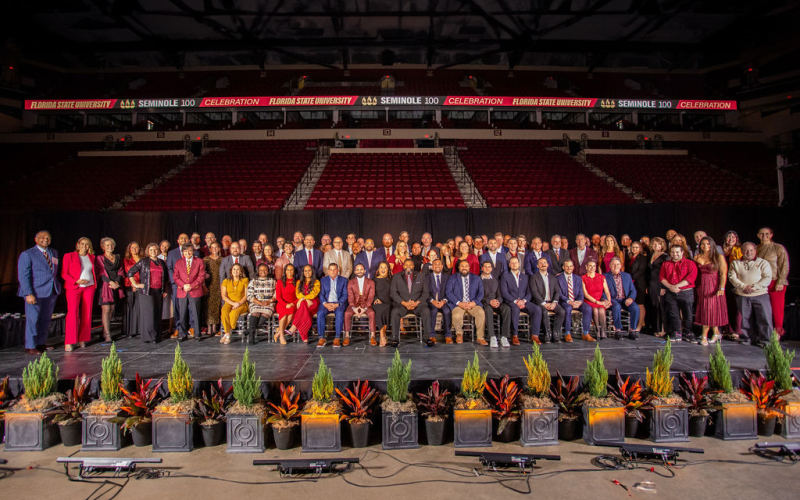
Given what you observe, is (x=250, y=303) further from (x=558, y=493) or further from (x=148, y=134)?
(x=148, y=134)

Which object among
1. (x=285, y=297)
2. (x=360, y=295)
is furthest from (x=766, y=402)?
(x=285, y=297)

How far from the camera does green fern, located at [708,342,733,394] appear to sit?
355 centimetres

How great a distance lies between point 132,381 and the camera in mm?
3818

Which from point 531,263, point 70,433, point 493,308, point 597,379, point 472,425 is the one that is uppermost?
point 531,263

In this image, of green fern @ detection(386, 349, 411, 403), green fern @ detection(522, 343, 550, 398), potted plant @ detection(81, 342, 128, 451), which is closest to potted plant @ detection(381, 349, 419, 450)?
green fern @ detection(386, 349, 411, 403)

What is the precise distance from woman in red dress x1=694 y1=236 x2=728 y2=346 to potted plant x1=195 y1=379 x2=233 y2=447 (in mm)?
6007

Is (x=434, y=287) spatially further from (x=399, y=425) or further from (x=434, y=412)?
(x=399, y=425)

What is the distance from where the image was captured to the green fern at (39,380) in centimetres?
343

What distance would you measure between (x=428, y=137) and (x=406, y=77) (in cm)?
511

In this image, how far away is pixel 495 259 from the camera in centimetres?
649

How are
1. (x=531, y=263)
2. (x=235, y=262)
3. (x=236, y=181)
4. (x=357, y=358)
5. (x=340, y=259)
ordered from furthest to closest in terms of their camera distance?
(x=236, y=181) → (x=340, y=259) → (x=531, y=263) → (x=235, y=262) → (x=357, y=358)

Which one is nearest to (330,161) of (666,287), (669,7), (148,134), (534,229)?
(534,229)

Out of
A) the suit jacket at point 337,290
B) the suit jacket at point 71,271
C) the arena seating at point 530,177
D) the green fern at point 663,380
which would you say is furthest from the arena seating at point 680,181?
the suit jacket at point 71,271

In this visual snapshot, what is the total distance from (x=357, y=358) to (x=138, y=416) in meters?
2.22
